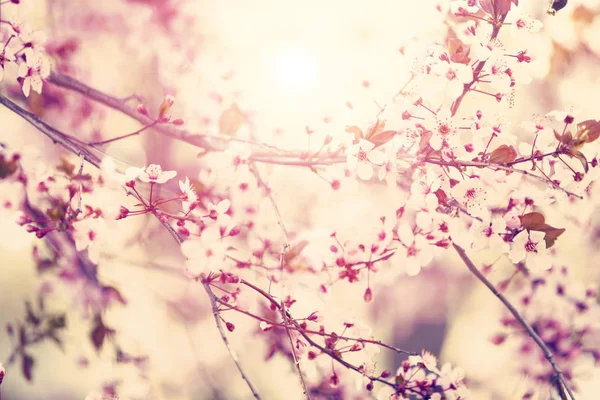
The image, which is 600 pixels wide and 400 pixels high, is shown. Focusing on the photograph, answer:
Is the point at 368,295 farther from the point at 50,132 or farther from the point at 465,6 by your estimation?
the point at 50,132

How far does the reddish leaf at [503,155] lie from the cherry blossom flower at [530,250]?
202mm

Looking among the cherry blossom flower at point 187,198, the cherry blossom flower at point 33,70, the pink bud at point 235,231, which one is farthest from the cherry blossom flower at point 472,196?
the cherry blossom flower at point 33,70

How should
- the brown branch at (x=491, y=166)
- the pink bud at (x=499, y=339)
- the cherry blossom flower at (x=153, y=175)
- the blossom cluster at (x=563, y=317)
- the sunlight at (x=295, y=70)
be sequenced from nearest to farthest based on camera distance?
the brown branch at (x=491, y=166), the cherry blossom flower at (x=153, y=175), the pink bud at (x=499, y=339), the blossom cluster at (x=563, y=317), the sunlight at (x=295, y=70)

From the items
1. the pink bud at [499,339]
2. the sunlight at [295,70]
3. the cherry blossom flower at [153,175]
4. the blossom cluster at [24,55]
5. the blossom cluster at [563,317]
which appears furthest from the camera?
the sunlight at [295,70]

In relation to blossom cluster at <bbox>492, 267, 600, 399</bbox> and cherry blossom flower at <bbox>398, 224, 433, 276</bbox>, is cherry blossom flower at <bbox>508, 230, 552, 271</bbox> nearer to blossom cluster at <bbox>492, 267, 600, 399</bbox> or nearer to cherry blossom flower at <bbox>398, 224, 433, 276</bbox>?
cherry blossom flower at <bbox>398, 224, 433, 276</bbox>

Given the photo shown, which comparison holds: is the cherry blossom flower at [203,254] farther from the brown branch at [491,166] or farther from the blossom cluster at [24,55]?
the blossom cluster at [24,55]

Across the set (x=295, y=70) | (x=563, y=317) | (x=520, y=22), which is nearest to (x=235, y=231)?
(x=520, y=22)

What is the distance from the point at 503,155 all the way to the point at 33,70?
1.31 metres

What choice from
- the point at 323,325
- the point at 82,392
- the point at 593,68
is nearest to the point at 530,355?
the point at 593,68

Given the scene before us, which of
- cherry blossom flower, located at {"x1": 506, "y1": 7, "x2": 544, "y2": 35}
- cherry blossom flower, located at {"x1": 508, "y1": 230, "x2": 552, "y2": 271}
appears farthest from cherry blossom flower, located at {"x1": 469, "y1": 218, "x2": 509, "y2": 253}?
cherry blossom flower, located at {"x1": 506, "y1": 7, "x2": 544, "y2": 35}

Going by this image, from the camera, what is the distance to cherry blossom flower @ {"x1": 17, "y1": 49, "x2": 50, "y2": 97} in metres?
1.22

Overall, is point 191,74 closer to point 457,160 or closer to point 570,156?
point 457,160

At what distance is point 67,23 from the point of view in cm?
375

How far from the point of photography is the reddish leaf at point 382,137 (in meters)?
1.09
